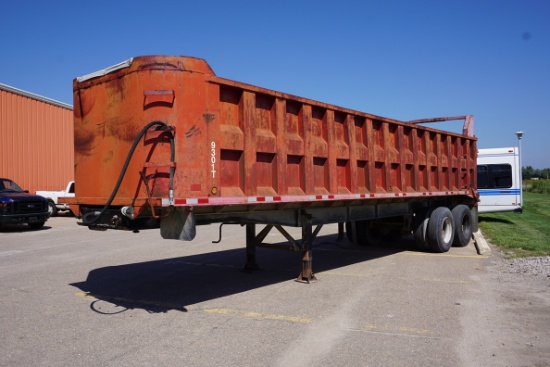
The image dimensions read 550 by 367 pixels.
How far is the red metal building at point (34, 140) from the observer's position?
24.1 metres

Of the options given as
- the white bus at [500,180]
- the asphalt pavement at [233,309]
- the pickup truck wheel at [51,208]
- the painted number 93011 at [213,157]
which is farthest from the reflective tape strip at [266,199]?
the pickup truck wheel at [51,208]

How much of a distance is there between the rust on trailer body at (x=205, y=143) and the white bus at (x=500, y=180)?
13221 millimetres

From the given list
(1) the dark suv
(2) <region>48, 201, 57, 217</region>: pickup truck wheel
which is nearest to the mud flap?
(1) the dark suv

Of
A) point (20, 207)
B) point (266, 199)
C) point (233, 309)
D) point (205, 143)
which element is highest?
point (205, 143)

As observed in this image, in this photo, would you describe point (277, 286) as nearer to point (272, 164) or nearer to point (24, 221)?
point (272, 164)

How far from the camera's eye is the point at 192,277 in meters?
8.55

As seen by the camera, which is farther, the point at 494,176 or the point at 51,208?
the point at 51,208

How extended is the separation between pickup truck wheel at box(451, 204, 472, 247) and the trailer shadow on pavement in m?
1.43

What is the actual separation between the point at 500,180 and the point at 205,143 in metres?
17.4

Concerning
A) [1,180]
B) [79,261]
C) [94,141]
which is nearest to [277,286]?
[94,141]

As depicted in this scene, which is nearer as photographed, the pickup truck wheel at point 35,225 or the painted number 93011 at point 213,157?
the painted number 93011 at point 213,157

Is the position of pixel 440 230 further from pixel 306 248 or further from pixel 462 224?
pixel 306 248

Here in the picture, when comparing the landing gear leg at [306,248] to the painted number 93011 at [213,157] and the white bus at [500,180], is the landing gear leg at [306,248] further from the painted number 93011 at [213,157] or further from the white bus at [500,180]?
the white bus at [500,180]

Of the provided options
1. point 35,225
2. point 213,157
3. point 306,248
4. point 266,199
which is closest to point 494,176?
point 306,248
